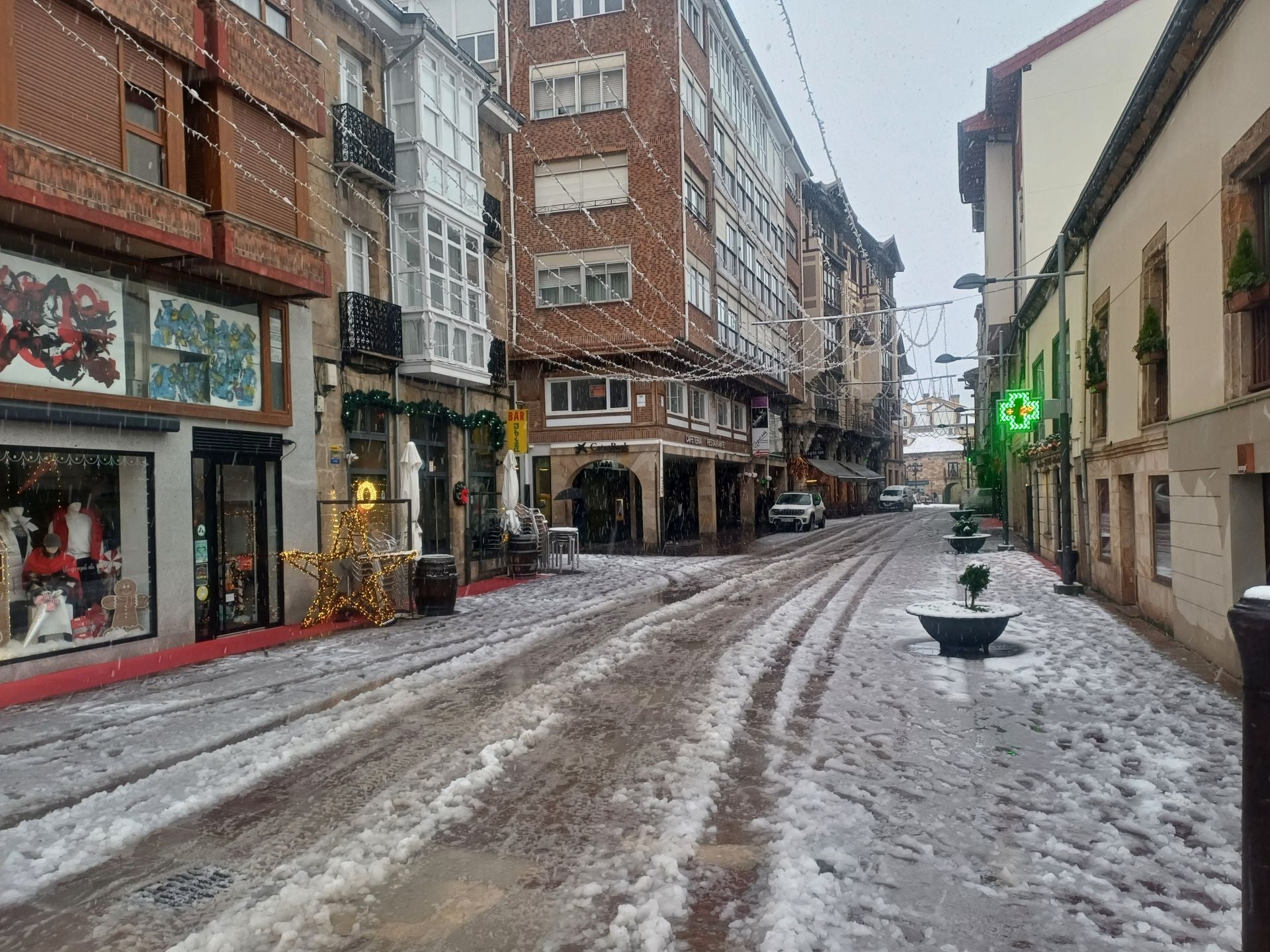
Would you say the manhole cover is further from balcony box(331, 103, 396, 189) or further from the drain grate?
balcony box(331, 103, 396, 189)

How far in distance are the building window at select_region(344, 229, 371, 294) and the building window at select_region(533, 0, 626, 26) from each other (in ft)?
53.5

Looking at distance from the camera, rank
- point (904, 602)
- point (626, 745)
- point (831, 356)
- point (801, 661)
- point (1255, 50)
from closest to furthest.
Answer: point (626, 745), point (1255, 50), point (801, 661), point (904, 602), point (831, 356)

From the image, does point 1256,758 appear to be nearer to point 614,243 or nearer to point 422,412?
point 422,412

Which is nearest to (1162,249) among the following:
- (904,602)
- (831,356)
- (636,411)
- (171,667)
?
(904,602)

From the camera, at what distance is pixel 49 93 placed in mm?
9648

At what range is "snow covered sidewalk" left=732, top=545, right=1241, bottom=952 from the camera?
3.74 m

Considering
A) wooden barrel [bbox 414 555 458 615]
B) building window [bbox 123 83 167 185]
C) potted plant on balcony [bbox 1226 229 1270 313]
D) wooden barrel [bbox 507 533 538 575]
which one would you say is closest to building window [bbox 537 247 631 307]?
wooden barrel [bbox 507 533 538 575]

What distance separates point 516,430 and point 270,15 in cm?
1012

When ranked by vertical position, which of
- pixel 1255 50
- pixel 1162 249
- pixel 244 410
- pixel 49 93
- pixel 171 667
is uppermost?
pixel 49 93

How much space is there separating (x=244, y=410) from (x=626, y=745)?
28.1 ft

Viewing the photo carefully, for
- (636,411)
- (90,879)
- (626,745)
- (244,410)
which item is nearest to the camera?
(90,879)

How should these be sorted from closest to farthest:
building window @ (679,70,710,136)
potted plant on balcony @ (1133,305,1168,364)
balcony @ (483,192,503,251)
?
potted plant on balcony @ (1133,305,1168,364), balcony @ (483,192,503,251), building window @ (679,70,710,136)

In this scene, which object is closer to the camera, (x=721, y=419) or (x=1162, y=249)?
(x=1162, y=249)

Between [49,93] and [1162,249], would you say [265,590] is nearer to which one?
[49,93]
